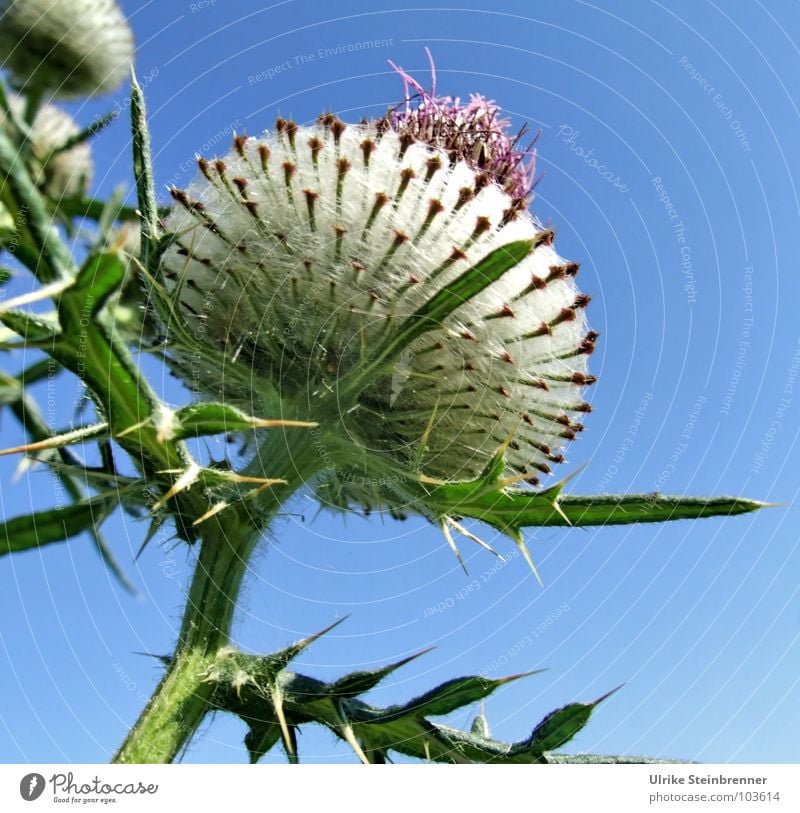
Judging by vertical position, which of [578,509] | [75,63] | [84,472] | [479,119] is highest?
[75,63]

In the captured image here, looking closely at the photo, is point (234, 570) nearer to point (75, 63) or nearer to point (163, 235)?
point (163, 235)

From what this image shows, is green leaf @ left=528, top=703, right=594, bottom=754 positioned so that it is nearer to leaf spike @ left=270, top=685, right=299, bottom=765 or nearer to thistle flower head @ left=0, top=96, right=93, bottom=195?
leaf spike @ left=270, top=685, right=299, bottom=765

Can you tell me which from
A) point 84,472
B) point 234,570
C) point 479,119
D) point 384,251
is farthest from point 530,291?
point 84,472

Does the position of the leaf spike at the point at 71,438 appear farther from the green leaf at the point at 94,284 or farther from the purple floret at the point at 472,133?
the purple floret at the point at 472,133

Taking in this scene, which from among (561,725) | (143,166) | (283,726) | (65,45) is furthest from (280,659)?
(65,45)

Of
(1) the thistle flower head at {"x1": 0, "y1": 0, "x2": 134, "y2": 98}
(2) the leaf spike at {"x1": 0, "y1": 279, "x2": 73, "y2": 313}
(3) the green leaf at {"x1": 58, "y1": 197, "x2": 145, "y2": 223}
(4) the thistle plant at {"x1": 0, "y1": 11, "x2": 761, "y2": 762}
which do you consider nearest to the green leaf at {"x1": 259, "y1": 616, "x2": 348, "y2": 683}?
(4) the thistle plant at {"x1": 0, "y1": 11, "x2": 761, "y2": 762}

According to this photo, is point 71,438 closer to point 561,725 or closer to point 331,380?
point 331,380
